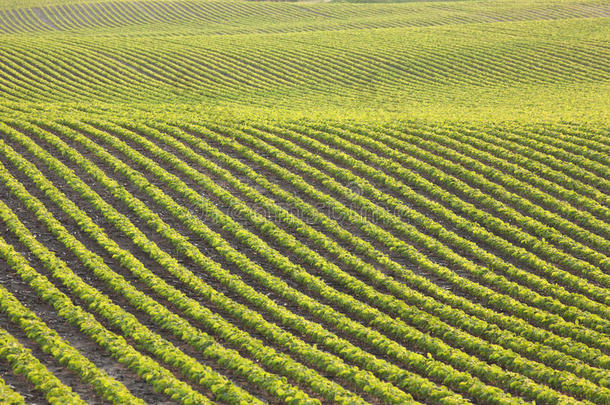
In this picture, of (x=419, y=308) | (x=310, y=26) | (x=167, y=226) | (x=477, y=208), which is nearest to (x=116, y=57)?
(x=310, y=26)

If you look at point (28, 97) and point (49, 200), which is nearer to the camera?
point (49, 200)

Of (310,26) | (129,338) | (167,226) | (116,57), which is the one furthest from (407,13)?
(129,338)

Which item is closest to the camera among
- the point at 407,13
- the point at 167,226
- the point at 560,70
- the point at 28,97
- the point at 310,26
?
the point at 167,226

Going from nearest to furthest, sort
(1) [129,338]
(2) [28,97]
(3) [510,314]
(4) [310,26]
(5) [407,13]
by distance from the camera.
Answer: (1) [129,338] → (3) [510,314] → (2) [28,97] → (4) [310,26] → (5) [407,13]

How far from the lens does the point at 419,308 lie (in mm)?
13156

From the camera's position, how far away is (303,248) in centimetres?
1522

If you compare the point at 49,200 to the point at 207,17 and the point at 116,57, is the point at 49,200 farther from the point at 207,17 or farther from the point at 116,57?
the point at 207,17

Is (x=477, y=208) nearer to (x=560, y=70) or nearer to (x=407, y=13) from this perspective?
(x=560, y=70)

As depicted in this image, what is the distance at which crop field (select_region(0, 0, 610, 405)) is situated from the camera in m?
10.5

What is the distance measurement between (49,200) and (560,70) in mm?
35544

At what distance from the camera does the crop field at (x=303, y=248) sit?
413 inches

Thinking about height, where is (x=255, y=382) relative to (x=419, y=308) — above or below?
below

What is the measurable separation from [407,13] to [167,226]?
2224 inches

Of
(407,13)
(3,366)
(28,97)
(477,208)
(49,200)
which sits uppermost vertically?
(407,13)
